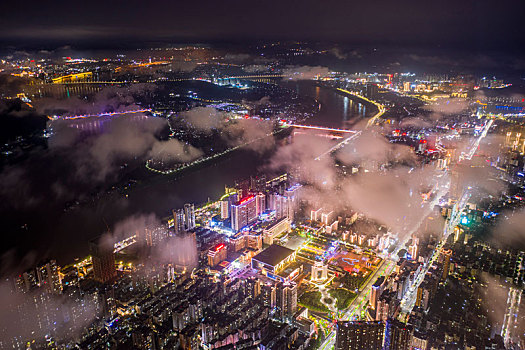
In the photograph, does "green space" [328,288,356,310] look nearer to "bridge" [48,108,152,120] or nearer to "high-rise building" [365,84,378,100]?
"bridge" [48,108,152,120]

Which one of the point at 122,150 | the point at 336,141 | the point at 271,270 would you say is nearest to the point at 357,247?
the point at 271,270

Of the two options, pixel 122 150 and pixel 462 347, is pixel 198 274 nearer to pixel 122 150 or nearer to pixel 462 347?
pixel 462 347

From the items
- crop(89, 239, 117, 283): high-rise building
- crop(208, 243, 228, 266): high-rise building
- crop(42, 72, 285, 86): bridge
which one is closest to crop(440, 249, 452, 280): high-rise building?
crop(208, 243, 228, 266): high-rise building

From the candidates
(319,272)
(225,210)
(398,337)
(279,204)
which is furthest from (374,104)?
(398,337)

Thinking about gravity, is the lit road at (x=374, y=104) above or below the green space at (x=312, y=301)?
above

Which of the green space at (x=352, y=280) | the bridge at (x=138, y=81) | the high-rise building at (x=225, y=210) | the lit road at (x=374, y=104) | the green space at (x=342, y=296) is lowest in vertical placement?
the green space at (x=342, y=296)

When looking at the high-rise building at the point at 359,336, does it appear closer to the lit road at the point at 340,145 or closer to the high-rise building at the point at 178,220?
the high-rise building at the point at 178,220

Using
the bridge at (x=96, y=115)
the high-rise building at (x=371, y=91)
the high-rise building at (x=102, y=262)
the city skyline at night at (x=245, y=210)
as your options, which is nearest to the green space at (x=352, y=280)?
the city skyline at night at (x=245, y=210)

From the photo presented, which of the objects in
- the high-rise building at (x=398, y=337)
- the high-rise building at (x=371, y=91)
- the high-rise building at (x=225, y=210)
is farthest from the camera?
the high-rise building at (x=371, y=91)
